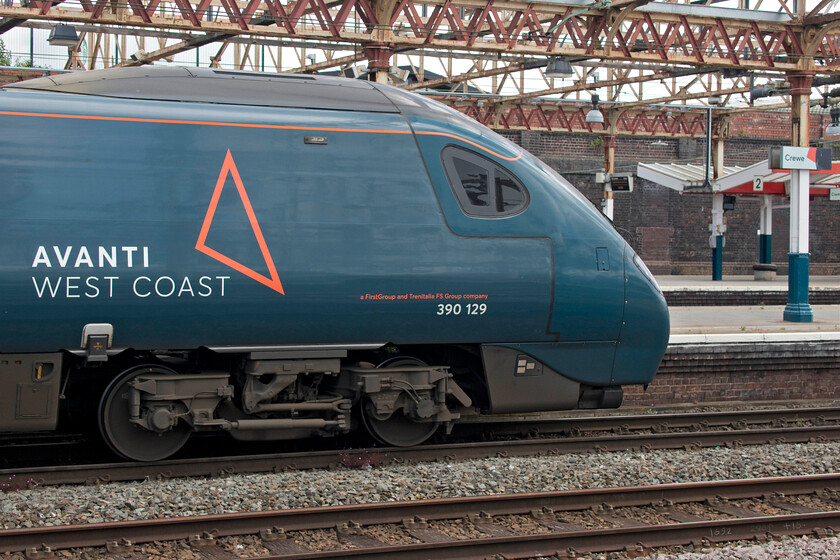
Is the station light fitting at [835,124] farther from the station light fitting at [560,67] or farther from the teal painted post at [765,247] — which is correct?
the station light fitting at [560,67]

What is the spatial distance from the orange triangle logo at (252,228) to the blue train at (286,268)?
0.02 meters

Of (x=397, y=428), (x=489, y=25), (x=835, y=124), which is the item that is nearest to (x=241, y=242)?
(x=397, y=428)

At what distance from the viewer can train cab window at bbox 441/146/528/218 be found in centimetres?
846

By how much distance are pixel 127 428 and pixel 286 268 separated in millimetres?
1964

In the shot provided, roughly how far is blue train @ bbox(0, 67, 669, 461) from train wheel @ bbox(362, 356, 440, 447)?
0.02 metres

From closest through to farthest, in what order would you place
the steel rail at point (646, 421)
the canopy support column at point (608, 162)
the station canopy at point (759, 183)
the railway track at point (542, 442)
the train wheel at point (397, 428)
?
→ the railway track at point (542, 442) < the train wheel at point (397, 428) < the steel rail at point (646, 421) < the station canopy at point (759, 183) < the canopy support column at point (608, 162)

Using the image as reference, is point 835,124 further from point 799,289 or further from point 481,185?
point 481,185

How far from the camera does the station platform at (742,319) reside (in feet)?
44.9

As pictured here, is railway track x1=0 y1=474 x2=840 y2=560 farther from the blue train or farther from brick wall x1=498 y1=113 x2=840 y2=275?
brick wall x1=498 y1=113 x2=840 y2=275

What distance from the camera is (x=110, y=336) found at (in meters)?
7.34

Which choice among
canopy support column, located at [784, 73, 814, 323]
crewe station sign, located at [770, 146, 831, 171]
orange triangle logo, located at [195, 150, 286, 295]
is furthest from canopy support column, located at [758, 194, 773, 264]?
orange triangle logo, located at [195, 150, 286, 295]

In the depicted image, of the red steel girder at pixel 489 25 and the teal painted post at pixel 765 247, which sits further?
the teal painted post at pixel 765 247

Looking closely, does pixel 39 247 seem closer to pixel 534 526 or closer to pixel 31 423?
pixel 31 423

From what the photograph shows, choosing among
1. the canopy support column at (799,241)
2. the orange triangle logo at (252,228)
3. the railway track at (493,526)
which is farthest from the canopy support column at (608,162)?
the orange triangle logo at (252,228)
